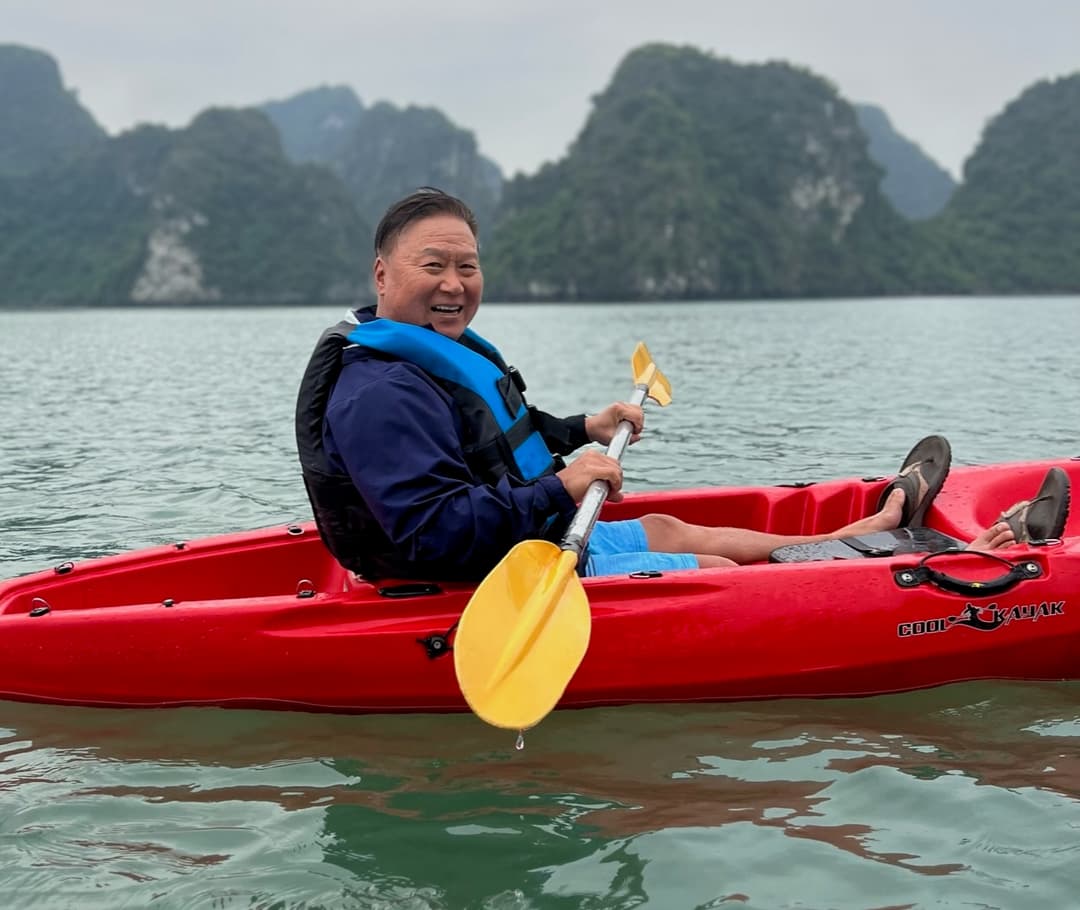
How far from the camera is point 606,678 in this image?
3.69 metres

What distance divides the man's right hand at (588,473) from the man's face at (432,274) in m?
0.53

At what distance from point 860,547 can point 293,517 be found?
3.86 m

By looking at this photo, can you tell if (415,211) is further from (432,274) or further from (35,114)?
(35,114)

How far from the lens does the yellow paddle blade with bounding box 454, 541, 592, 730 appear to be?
2.99 m

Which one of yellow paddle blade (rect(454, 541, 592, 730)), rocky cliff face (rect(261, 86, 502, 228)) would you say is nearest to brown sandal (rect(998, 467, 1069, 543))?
yellow paddle blade (rect(454, 541, 592, 730))

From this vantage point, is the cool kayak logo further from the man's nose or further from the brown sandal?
the man's nose

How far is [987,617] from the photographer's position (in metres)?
3.71

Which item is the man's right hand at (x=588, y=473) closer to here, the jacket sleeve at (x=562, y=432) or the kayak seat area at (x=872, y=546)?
the jacket sleeve at (x=562, y=432)

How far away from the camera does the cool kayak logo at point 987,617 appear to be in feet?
12.1

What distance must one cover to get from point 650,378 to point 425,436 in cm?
209

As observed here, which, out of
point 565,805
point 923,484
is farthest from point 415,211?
point 923,484

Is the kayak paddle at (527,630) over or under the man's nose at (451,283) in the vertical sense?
under

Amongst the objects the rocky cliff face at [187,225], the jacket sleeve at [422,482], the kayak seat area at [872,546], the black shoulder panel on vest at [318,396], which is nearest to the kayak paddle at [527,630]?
the jacket sleeve at [422,482]

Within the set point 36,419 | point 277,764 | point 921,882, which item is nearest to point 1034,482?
point 921,882
